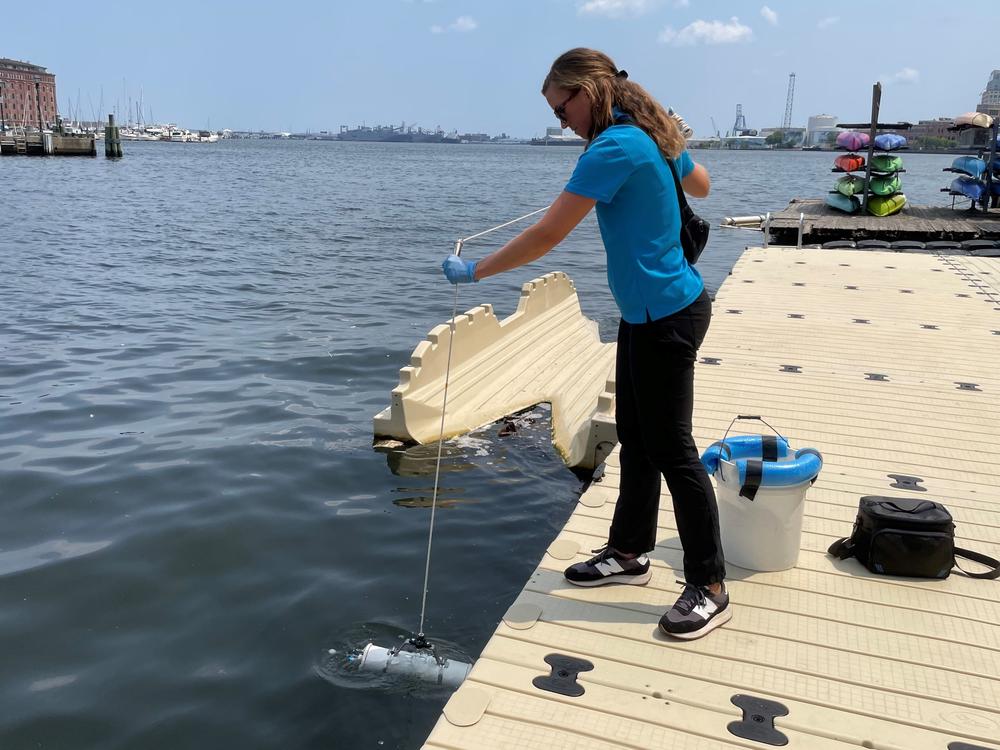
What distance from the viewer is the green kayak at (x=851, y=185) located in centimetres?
2403

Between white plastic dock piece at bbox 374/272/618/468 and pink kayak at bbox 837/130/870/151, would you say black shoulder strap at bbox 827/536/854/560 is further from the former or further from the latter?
pink kayak at bbox 837/130/870/151

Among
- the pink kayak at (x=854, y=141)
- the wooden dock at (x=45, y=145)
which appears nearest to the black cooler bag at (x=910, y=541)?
the pink kayak at (x=854, y=141)

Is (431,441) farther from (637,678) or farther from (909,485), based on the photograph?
(637,678)

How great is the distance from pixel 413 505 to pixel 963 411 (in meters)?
4.07

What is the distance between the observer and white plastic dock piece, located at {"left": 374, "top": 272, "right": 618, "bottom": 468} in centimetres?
703

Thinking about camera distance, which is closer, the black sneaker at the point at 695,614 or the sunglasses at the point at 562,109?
the sunglasses at the point at 562,109

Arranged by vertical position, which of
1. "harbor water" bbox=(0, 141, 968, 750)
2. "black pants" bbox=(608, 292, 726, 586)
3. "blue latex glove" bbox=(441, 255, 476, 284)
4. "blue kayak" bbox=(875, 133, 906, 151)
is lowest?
"harbor water" bbox=(0, 141, 968, 750)

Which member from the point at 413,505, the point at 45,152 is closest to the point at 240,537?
the point at 413,505

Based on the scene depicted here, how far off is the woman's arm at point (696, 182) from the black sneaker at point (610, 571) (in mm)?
1574

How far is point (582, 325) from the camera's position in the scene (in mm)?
10648

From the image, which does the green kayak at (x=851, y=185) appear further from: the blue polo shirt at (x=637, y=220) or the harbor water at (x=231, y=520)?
the blue polo shirt at (x=637, y=220)

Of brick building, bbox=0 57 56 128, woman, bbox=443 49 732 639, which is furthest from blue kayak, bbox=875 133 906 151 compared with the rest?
brick building, bbox=0 57 56 128

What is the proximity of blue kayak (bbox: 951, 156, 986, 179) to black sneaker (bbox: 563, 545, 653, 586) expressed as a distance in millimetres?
23506

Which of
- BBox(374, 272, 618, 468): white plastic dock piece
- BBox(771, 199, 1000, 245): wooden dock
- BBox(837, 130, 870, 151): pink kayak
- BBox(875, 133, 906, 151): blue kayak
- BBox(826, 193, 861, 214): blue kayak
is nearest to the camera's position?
BBox(374, 272, 618, 468): white plastic dock piece
